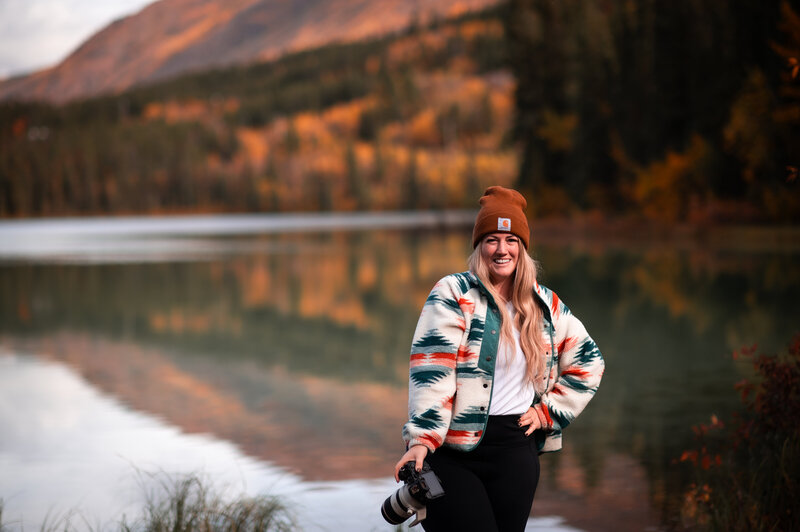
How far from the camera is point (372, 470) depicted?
7.94m

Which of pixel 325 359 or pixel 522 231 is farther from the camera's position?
pixel 325 359

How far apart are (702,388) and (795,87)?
24452 millimetres

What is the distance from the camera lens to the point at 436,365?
12.1 ft

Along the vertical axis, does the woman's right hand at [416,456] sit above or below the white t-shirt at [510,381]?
below

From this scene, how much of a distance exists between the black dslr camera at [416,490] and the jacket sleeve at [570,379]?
0.56 metres

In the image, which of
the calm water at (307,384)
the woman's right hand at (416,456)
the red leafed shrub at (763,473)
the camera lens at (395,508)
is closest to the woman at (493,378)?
the woman's right hand at (416,456)

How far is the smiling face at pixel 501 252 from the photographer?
3867mm

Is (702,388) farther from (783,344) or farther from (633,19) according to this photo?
(633,19)

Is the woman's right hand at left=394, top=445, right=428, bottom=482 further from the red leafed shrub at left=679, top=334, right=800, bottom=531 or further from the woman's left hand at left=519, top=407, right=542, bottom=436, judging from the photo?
the red leafed shrub at left=679, top=334, right=800, bottom=531

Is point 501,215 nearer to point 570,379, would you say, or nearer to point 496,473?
point 570,379

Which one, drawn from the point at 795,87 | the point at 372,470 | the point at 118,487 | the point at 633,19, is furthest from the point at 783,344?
the point at 633,19

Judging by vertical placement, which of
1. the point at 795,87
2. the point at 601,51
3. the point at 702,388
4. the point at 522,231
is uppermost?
the point at 601,51

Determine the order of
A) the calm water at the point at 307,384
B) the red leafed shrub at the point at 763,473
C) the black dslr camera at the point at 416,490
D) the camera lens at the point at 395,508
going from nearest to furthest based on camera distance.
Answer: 1. the black dslr camera at the point at 416,490
2. the camera lens at the point at 395,508
3. the red leafed shrub at the point at 763,473
4. the calm water at the point at 307,384

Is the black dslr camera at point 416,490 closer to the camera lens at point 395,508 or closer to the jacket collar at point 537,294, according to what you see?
the camera lens at point 395,508
